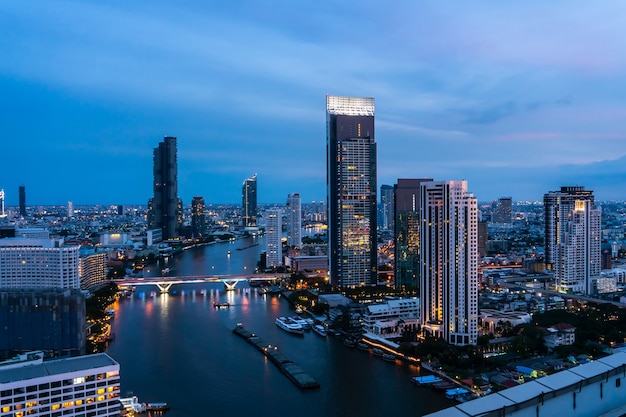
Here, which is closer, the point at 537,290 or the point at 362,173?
the point at 537,290

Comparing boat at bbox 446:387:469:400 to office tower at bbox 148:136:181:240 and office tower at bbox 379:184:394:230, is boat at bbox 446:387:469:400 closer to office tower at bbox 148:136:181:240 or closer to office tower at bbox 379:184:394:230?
office tower at bbox 148:136:181:240

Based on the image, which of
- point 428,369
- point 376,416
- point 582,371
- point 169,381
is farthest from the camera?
point 428,369

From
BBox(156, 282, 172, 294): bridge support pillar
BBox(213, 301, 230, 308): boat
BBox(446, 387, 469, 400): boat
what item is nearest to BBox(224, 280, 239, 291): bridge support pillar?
BBox(156, 282, 172, 294): bridge support pillar

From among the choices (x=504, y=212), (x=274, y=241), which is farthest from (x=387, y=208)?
(x=274, y=241)

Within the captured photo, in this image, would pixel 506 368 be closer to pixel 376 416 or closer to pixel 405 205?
pixel 376 416

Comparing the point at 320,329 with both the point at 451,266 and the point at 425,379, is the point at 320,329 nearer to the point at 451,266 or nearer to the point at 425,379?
→ the point at 451,266

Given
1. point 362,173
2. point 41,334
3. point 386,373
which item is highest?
point 362,173

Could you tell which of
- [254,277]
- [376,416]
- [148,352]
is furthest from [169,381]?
[254,277]
